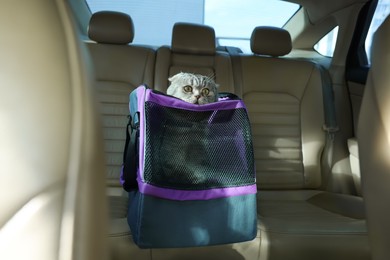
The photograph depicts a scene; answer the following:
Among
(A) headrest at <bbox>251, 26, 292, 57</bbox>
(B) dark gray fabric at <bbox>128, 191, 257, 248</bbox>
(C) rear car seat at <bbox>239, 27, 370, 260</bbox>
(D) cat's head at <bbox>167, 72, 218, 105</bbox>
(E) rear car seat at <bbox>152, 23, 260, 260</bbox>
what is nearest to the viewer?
(B) dark gray fabric at <bbox>128, 191, 257, 248</bbox>

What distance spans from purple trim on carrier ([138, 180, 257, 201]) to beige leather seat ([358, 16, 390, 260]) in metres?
0.47

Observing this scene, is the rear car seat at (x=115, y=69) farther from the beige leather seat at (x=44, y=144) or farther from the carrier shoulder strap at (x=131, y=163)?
the beige leather seat at (x=44, y=144)

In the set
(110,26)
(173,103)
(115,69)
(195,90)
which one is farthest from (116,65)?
(173,103)

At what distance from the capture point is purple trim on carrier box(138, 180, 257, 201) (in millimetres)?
1285

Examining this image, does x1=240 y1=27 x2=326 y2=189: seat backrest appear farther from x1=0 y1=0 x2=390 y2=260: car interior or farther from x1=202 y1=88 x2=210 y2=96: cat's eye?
x1=202 y1=88 x2=210 y2=96: cat's eye

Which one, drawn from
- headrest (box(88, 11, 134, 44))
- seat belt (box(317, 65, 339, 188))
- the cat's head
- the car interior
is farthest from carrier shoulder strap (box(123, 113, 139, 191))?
seat belt (box(317, 65, 339, 188))

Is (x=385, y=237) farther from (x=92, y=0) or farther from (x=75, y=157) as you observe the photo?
(x=92, y=0)

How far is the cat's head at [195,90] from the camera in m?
1.73

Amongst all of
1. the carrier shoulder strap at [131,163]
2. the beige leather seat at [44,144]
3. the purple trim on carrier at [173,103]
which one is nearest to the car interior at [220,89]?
the beige leather seat at [44,144]

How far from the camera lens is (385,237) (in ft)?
3.00

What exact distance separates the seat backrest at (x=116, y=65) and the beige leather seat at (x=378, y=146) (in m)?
1.31

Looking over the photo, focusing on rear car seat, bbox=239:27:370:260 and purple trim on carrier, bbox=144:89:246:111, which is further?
rear car seat, bbox=239:27:370:260

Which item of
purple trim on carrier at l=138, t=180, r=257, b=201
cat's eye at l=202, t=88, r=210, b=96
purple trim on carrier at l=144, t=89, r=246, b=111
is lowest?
purple trim on carrier at l=138, t=180, r=257, b=201

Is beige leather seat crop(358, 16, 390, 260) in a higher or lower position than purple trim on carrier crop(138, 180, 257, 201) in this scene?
higher
